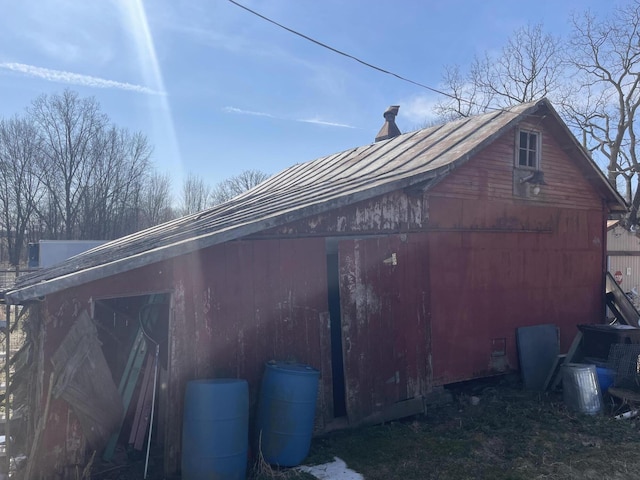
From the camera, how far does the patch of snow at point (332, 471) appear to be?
576 centimetres

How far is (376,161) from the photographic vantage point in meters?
10.4

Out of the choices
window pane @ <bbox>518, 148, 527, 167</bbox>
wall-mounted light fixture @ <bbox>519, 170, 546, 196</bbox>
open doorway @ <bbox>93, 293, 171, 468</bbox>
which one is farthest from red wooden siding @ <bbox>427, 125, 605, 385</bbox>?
open doorway @ <bbox>93, 293, 171, 468</bbox>

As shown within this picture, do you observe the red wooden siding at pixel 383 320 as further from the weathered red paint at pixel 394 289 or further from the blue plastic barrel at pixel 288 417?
the blue plastic barrel at pixel 288 417

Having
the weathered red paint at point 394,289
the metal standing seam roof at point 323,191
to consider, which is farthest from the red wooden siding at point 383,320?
the metal standing seam roof at point 323,191

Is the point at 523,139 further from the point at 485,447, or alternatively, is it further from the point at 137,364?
the point at 137,364

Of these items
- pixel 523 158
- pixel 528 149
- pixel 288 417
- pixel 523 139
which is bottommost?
pixel 288 417

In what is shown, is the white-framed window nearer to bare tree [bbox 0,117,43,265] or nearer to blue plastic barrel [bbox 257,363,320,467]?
blue plastic barrel [bbox 257,363,320,467]

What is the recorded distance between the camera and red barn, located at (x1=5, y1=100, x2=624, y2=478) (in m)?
5.72

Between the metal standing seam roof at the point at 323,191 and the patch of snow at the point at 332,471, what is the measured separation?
2.71 meters

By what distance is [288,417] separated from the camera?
19.6 ft

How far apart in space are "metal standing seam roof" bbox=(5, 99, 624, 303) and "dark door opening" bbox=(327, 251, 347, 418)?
1054 mm

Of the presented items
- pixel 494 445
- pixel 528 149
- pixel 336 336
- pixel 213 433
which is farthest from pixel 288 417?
pixel 528 149

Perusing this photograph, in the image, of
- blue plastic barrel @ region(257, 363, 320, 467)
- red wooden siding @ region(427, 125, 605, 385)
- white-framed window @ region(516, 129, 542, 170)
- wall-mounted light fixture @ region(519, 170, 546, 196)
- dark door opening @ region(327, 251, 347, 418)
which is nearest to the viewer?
blue plastic barrel @ region(257, 363, 320, 467)

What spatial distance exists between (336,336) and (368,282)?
0.97m
